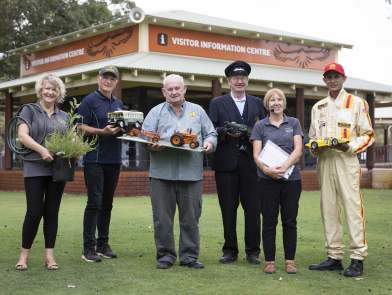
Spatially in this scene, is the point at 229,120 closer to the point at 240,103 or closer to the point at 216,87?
the point at 240,103

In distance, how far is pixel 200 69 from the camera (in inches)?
651

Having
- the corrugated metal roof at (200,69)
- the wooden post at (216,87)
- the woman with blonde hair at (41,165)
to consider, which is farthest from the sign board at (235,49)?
the woman with blonde hair at (41,165)

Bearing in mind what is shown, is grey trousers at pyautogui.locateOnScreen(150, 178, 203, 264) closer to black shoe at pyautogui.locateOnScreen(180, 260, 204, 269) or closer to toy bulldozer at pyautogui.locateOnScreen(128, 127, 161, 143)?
black shoe at pyautogui.locateOnScreen(180, 260, 204, 269)

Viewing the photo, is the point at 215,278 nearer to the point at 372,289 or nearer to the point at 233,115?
the point at 372,289

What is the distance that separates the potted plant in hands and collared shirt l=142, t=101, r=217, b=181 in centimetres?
69

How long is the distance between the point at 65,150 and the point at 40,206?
0.62 m

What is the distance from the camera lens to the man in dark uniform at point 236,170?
6.22m

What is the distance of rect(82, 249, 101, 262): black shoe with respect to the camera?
243 inches

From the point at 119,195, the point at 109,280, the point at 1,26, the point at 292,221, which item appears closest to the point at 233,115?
the point at 292,221

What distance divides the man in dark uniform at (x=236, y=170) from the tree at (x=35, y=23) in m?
23.0

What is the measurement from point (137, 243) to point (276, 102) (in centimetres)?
282

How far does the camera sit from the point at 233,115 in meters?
6.27

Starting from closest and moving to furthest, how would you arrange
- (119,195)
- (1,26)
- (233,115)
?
(233,115) < (119,195) < (1,26)

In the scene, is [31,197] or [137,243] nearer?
[31,197]
